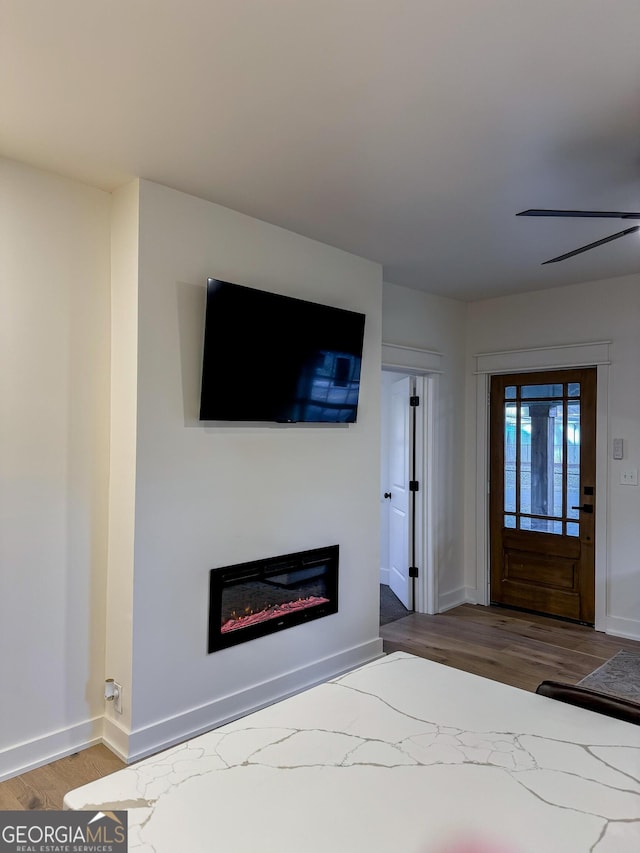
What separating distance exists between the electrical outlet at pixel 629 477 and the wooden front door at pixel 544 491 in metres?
0.22

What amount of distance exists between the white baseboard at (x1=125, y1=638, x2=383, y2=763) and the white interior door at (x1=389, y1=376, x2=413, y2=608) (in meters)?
1.39

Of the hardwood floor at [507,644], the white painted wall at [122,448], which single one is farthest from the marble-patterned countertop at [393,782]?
the hardwood floor at [507,644]

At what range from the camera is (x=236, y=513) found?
306 cm

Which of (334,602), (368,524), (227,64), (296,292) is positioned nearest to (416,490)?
(368,524)

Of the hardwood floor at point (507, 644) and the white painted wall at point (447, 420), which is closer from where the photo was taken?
the hardwood floor at point (507, 644)

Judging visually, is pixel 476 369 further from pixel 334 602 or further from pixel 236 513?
pixel 236 513

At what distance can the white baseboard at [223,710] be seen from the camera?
2.63m

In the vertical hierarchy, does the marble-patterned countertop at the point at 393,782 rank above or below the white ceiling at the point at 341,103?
below

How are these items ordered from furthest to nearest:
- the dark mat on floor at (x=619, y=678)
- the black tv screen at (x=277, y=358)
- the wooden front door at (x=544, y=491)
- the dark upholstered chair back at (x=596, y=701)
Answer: the wooden front door at (x=544, y=491) < the dark mat on floor at (x=619, y=678) < the black tv screen at (x=277, y=358) < the dark upholstered chair back at (x=596, y=701)

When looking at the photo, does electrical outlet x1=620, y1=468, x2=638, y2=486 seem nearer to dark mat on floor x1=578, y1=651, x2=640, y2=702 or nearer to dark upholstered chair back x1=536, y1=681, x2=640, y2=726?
dark mat on floor x1=578, y1=651, x2=640, y2=702

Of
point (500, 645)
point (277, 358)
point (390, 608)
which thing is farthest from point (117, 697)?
point (390, 608)

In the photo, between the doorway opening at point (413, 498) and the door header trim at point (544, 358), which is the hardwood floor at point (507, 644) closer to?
the doorway opening at point (413, 498)

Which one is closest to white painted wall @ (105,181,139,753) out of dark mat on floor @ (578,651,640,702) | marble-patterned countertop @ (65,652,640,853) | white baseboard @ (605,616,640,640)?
marble-patterned countertop @ (65,652,640,853)

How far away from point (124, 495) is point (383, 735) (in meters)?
1.92
